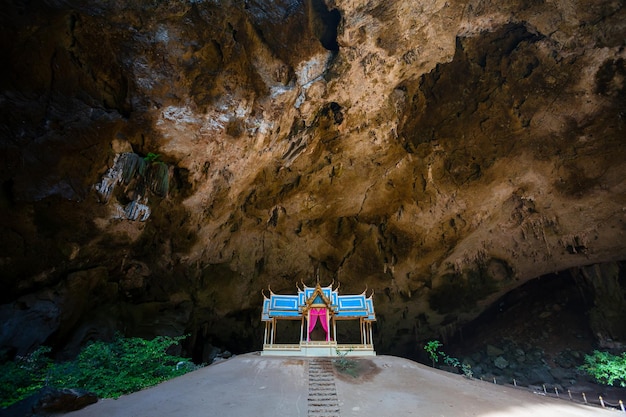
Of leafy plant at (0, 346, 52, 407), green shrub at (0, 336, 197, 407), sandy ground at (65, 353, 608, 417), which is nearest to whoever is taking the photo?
sandy ground at (65, 353, 608, 417)

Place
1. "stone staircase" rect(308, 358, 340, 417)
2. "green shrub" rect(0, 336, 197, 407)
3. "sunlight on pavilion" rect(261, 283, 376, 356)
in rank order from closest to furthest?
"stone staircase" rect(308, 358, 340, 417) < "green shrub" rect(0, 336, 197, 407) < "sunlight on pavilion" rect(261, 283, 376, 356)

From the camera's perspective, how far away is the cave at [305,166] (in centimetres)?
982

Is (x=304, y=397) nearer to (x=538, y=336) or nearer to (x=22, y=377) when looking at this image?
(x=22, y=377)

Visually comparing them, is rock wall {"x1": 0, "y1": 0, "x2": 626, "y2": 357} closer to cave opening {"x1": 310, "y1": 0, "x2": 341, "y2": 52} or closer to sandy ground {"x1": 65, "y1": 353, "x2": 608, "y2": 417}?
cave opening {"x1": 310, "y1": 0, "x2": 341, "y2": 52}

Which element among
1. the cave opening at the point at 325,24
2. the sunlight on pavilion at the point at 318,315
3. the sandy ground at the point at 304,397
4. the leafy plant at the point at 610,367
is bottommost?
the sandy ground at the point at 304,397

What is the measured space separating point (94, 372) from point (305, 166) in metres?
9.70

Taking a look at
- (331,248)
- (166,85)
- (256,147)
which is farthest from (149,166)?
(331,248)

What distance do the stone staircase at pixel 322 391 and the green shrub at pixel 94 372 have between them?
4027mm

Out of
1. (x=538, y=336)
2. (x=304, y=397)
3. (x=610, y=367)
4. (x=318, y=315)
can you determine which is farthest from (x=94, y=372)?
(x=538, y=336)

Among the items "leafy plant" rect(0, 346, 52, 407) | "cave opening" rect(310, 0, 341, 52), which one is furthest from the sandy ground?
"cave opening" rect(310, 0, 341, 52)

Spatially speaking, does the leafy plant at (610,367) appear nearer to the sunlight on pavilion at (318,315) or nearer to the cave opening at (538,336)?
the cave opening at (538,336)

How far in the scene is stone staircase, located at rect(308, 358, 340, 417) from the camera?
23.2 feet

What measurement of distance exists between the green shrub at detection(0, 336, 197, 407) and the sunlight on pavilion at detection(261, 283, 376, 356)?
3451 millimetres

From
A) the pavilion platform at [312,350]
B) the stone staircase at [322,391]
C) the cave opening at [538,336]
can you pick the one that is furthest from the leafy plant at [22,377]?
the cave opening at [538,336]
